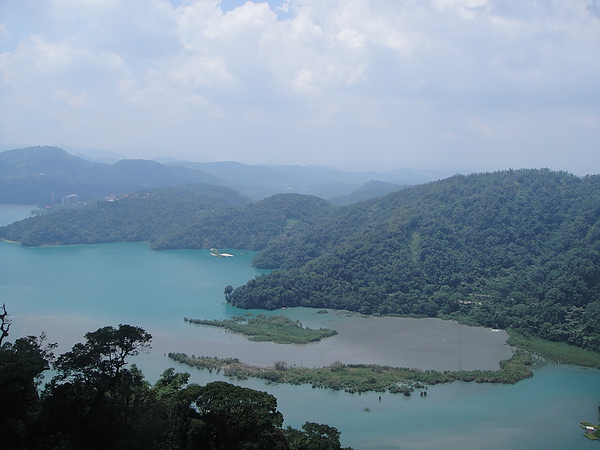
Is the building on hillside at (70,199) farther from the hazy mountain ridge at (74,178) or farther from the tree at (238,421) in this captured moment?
the tree at (238,421)

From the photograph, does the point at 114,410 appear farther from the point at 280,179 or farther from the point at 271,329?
the point at 280,179

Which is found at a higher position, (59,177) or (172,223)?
(59,177)

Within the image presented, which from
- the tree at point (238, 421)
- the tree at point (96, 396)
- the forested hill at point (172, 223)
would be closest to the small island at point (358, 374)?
the tree at point (238, 421)

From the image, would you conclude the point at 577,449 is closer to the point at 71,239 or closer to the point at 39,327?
the point at 39,327

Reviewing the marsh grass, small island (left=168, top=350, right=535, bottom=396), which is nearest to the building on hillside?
small island (left=168, top=350, right=535, bottom=396)

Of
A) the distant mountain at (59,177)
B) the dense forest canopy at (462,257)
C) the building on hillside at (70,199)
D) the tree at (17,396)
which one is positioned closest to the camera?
the tree at (17,396)

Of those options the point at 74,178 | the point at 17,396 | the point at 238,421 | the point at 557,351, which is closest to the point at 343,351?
the point at 557,351
